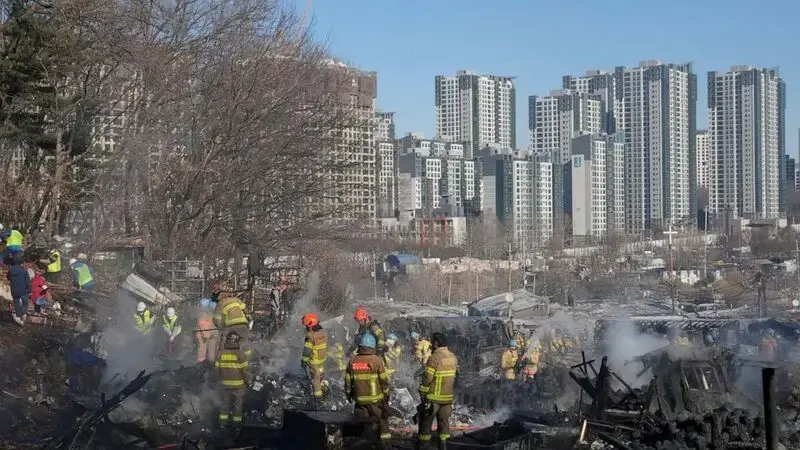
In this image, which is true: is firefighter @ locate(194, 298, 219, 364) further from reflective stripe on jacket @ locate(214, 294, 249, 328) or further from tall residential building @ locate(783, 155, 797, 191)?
tall residential building @ locate(783, 155, 797, 191)

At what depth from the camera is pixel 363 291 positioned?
63125mm

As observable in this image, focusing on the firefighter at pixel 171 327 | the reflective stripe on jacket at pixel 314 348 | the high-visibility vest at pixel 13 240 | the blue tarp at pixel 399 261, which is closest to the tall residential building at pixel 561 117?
the blue tarp at pixel 399 261

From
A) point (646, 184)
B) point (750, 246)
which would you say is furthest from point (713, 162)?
point (750, 246)

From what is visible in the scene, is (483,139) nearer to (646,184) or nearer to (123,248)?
(646,184)

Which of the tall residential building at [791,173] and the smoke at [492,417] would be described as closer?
the smoke at [492,417]

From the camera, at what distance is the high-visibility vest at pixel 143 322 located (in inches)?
775

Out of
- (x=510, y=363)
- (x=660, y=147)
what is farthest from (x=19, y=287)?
(x=660, y=147)

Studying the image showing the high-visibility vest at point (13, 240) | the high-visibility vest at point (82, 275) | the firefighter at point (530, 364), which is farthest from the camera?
the firefighter at point (530, 364)

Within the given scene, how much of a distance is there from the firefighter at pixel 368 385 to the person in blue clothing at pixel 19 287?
8.17 metres

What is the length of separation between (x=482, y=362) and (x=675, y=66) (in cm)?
11676

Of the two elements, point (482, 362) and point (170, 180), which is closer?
point (482, 362)

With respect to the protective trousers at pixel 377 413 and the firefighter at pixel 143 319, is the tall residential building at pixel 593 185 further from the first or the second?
the protective trousers at pixel 377 413

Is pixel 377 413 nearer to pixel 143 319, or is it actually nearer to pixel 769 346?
pixel 143 319

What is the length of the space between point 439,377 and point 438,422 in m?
0.52
